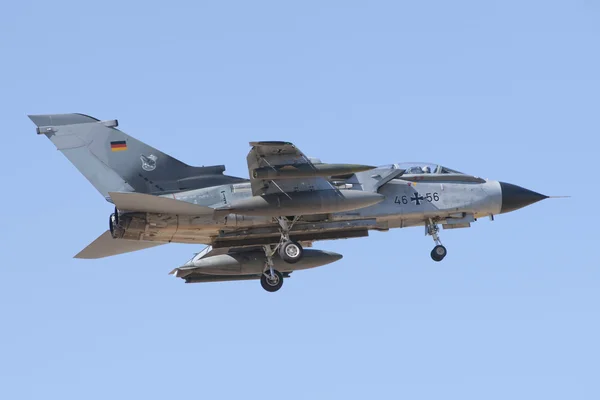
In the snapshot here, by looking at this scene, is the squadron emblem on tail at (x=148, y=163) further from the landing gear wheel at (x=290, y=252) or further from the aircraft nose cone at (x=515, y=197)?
the aircraft nose cone at (x=515, y=197)

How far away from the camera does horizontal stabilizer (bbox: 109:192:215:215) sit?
30.4 metres

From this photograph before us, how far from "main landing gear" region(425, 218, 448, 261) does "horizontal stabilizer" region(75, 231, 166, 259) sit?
6551mm

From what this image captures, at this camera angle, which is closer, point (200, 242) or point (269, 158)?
point (269, 158)

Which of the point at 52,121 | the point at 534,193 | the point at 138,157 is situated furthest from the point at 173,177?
the point at 534,193

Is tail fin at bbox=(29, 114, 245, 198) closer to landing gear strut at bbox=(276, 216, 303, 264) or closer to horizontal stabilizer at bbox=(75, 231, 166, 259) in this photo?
landing gear strut at bbox=(276, 216, 303, 264)

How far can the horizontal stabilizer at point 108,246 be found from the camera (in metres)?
34.5

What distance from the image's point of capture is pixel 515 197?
113 feet

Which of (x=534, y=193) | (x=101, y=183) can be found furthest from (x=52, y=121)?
(x=534, y=193)

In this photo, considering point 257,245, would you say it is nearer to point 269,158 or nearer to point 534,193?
point 269,158

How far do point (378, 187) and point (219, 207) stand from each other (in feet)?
12.6

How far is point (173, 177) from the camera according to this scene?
3203cm

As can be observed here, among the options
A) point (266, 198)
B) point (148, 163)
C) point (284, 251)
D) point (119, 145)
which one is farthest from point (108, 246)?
point (266, 198)

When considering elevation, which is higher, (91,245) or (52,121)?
(52,121)

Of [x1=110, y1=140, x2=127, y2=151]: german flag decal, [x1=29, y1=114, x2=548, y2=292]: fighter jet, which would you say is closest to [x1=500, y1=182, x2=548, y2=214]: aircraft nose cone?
[x1=29, y1=114, x2=548, y2=292]: fighter jet
